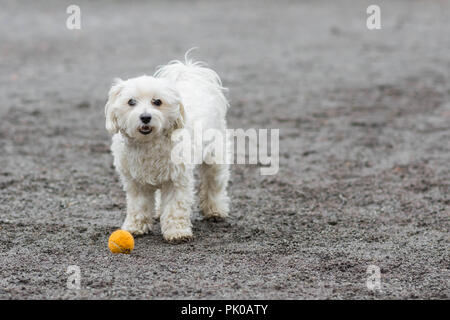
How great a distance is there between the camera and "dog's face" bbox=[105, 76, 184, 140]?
497cm

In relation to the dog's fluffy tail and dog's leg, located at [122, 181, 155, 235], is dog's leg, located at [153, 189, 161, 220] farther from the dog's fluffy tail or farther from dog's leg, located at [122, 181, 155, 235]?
the dog's fluffy tail

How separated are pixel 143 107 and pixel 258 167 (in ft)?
10.1

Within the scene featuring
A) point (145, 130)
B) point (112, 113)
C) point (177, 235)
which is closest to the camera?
point (145, 130)

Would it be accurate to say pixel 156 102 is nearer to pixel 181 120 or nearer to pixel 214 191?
pixel 181 120

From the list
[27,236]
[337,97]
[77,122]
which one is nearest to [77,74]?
[77,122]

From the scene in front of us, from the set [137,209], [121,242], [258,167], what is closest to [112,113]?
[137,209]

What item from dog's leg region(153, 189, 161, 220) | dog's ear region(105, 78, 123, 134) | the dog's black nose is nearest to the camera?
the dog's black nose

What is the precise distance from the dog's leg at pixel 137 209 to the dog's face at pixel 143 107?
623 mm

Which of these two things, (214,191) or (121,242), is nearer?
(121,242)

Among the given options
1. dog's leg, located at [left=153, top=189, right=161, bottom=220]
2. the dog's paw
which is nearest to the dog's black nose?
the dog's paw

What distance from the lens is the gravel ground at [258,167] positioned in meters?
4.68

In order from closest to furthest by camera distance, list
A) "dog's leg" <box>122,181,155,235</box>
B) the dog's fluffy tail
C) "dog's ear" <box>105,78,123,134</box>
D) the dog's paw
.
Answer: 1. "dog's ear" <box>105,78,123,134</box>
2. the dog's paw
3. "dog's leg" <box>122,181,155,235</box>
4. the dog's fluffy tail

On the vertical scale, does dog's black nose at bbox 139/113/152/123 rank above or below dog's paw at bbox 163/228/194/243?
above

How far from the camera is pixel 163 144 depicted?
207 inches
